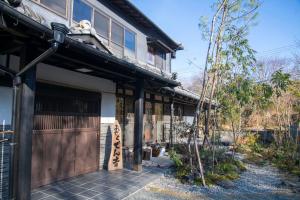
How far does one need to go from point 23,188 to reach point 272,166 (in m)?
8.52

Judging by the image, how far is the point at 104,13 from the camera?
862cm

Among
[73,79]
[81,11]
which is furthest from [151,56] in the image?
[73,79]

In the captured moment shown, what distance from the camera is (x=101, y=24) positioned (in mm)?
8500

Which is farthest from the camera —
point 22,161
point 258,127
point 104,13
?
point 258,127

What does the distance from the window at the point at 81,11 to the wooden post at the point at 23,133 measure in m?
4.18

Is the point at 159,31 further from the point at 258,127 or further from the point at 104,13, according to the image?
the point at 258,127

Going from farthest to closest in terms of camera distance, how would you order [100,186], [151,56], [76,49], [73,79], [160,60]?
[160,60] < [151,56] < [73,79] < [100,186] < [76,49]

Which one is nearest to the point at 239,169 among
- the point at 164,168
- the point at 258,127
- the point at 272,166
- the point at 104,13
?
the point at 272,166

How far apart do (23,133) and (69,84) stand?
2670 millimetres

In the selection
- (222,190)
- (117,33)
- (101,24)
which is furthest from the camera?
(117,33)

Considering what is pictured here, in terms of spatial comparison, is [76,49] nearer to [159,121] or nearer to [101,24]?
[101,24]

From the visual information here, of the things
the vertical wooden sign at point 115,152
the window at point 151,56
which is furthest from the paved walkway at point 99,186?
the window at point 151,56

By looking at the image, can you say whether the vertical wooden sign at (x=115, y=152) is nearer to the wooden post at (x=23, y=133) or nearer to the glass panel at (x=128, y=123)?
the glass panel at (x=128, y=123)

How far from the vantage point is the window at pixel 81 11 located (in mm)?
7488
